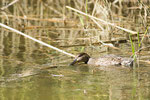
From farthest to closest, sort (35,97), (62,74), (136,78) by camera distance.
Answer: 1. (62,74)
2. (136,78)
3. (35,97)

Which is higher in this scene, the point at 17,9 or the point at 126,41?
the point at 17,9

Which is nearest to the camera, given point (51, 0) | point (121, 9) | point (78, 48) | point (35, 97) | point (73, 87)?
point (35, 97)

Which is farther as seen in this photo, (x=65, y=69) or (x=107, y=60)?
(x=107, y=60)

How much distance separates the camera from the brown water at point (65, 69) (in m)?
4.98

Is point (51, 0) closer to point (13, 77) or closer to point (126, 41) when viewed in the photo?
point (126, 41)

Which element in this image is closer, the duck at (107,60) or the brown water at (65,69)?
the brown water at (65,69)

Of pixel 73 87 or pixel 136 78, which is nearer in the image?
pixel 73 87

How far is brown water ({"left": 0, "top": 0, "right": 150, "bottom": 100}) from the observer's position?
4977 mm

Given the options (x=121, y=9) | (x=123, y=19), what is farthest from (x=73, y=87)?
(x=121, y=9)

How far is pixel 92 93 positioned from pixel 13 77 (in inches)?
60.4

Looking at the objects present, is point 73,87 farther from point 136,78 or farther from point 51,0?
point 51,0

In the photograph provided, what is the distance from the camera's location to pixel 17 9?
556 inches

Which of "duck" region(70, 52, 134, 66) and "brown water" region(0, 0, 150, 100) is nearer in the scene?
"brown water" region(0, 0, 150, 100)

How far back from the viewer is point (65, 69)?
21.2 ft
